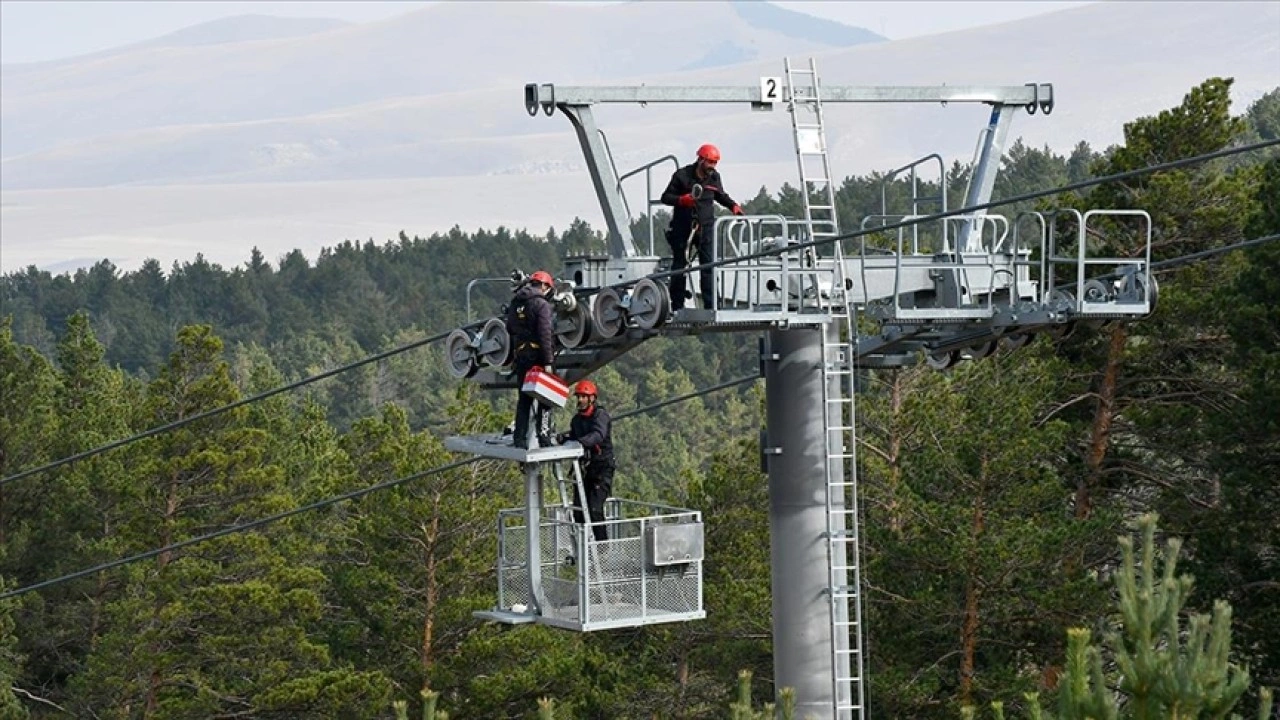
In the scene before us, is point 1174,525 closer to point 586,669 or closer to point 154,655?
point 586,669

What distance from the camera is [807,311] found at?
21797 mm

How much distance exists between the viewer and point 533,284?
21.6 m

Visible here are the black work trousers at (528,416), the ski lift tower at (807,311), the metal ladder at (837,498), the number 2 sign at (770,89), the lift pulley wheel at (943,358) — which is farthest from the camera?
the lift pulley wheel at (943,358)

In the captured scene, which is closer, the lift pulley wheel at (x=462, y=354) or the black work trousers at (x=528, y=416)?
the black work trousers at (x=528, y=416)

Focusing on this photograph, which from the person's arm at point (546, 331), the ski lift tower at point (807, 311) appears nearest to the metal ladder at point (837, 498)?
the ski lift tower at point (807, 311)

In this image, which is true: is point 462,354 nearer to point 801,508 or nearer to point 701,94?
point 701,94

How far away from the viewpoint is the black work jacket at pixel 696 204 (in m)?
22.1

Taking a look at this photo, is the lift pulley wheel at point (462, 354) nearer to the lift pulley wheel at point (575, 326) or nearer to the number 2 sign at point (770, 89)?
the lift pulley wheel at point (575, 326)

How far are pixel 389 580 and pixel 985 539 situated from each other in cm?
1323

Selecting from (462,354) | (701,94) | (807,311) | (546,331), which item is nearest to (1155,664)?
(807,311)

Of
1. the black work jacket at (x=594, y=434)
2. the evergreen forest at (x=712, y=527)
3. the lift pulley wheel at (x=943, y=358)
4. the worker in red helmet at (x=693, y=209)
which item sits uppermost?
the worker in red helmet at (x=693, y=209)

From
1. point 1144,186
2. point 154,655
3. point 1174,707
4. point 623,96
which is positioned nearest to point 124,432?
point 154,655

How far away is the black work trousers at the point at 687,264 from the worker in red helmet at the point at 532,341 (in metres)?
1.07

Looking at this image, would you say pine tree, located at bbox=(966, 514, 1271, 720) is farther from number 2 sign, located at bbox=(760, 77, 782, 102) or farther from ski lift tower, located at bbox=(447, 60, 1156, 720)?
number 2 sign, located at bbox=(760, 77, 782, 102)
